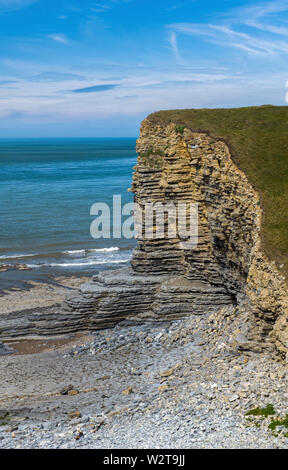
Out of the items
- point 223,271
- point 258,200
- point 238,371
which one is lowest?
point 238,371

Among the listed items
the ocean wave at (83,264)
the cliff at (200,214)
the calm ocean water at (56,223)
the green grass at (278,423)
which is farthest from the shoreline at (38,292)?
the green grass at (278,423)

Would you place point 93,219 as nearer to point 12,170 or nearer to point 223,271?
point 223,271

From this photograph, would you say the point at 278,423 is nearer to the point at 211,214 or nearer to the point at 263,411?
the point at 263,411

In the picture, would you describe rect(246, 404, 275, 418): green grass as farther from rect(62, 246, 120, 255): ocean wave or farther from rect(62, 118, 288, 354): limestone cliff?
rect(62, 246, 120, 255): ocean wave

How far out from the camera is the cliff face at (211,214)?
26.4 meters

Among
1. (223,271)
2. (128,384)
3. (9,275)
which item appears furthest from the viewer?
(9,275)

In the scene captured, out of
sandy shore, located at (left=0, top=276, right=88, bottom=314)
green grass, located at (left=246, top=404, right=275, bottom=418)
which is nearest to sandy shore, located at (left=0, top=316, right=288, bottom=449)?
green grass, located at (left=246, top=404, right=275, bottom=418)

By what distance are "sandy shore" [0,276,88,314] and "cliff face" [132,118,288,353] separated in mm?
11015

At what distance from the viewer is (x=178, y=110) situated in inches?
1462

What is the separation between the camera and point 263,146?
109ft

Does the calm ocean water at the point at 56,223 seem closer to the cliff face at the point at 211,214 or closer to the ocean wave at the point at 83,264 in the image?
the ocean wave at the point at 83,264

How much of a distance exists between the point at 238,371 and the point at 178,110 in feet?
66.0

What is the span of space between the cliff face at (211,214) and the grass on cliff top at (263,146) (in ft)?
1.71
